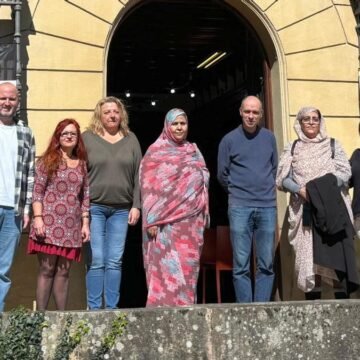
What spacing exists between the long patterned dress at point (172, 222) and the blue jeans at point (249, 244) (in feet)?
1.30

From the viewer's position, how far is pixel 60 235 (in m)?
5.27

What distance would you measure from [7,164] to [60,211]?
1.87ft

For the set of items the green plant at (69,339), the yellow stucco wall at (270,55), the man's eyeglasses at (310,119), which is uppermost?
the yellow stucco wall at (270,55)

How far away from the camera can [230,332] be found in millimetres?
3844

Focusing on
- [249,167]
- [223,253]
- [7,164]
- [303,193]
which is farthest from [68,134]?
[223,253]

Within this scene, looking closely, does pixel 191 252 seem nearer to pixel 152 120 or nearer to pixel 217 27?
pixel 217 27

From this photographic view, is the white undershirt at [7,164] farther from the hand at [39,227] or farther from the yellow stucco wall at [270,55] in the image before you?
the yellow stucco wall at [270,55]

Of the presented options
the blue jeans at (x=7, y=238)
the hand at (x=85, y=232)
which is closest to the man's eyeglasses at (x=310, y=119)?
the hand at (x=85, y=232)

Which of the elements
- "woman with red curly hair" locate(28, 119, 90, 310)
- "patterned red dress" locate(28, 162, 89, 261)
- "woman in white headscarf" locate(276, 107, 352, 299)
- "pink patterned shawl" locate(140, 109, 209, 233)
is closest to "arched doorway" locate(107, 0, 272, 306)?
"woman in white headscarf" locate(276, 107, 352, 299)

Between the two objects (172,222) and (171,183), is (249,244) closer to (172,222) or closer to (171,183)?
(172,222)

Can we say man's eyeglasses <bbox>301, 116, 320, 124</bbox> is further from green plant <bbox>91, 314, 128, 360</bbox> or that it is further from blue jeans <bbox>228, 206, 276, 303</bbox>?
green plant <bbox>91, 314, 128, 360</bbox>

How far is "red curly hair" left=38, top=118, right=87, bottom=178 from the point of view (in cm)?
535

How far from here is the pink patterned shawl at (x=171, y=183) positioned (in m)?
5.64

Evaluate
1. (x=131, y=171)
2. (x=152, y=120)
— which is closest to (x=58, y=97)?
(x=131, y=171)
